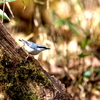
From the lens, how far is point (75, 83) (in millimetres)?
4371

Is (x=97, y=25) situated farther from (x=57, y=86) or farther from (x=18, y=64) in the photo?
(x=18, y=64)

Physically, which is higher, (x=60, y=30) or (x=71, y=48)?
(x=60, y=30)

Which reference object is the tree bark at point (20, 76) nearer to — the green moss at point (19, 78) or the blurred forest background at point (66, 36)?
the green moss at point (19, 78)

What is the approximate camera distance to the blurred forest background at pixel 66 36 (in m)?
4.30

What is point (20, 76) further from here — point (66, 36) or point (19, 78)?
point (66, 36)

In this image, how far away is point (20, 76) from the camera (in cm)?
186

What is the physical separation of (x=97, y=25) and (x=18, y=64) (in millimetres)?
3396

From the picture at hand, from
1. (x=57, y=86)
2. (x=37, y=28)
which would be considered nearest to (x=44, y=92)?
(x=57, y=86)

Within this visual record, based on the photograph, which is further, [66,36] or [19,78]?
[66,36]

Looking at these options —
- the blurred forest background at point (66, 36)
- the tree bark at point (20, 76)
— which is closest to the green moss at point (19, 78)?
the tree bark at point (20, 76)

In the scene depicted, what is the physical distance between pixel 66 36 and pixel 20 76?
330cm

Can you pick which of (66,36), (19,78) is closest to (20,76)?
(19,78)

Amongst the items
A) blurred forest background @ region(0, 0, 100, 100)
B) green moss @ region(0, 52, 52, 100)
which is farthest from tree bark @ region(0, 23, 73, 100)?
blurred forest background @ region(0, 0, 100, 100)

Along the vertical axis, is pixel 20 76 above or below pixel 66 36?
below
